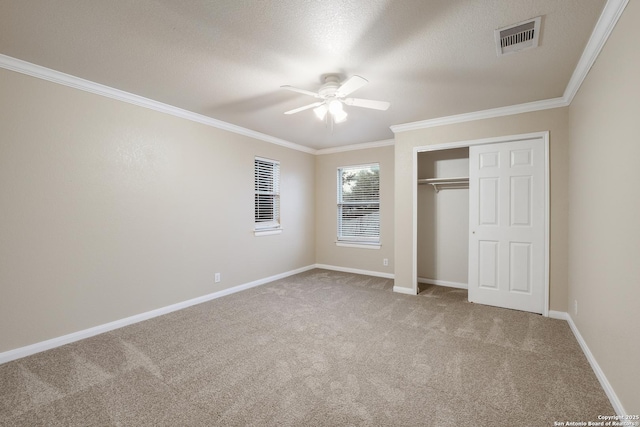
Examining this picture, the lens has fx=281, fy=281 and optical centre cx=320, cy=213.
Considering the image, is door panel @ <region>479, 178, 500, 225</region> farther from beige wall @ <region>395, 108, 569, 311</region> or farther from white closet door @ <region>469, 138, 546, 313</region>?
beige wall @ <region>395, 108, 569, 311</region>

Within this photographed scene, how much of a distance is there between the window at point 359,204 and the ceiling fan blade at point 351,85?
3.06 meters

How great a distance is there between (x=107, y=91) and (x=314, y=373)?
3436 millimetres

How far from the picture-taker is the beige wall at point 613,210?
5.19 ft

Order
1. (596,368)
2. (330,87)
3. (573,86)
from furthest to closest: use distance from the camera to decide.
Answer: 1. (573,86)
2. (330,87)
3. (596,368)

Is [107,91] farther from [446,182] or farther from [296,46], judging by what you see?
[446,182]

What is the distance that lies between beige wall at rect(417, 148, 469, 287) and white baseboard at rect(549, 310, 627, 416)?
144 cm

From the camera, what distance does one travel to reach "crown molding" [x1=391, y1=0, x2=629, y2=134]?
5.81 feet

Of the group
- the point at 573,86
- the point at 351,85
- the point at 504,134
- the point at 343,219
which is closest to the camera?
the point at 351,85

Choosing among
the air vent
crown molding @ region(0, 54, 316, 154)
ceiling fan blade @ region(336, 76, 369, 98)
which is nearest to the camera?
the air vent

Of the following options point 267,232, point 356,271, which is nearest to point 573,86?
point 356,271

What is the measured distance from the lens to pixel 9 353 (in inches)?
93.7

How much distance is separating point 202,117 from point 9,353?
310cm

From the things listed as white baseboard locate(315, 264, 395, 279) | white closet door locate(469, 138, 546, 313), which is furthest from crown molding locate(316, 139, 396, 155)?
white baseboard locate(315, 264, 395, 279)

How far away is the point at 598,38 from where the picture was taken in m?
2.00
